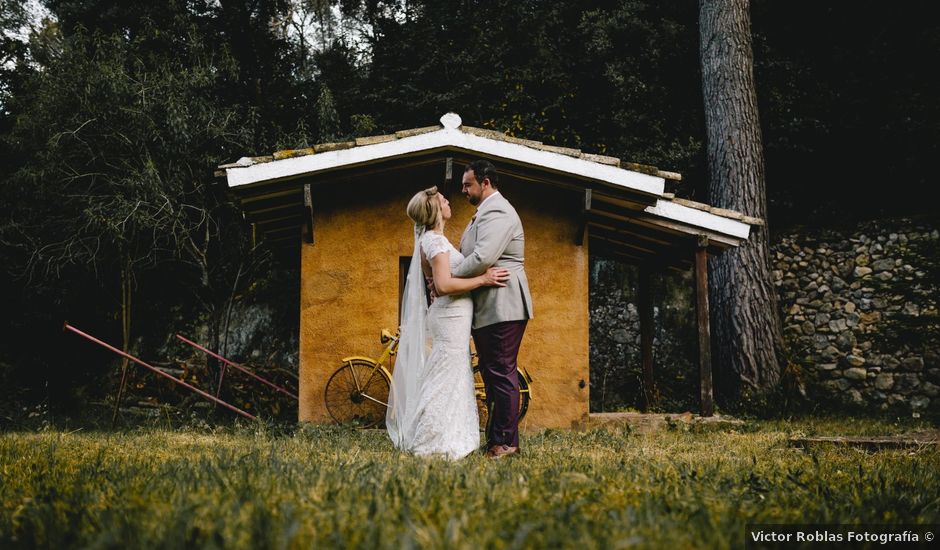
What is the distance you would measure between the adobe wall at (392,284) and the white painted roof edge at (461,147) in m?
0.81

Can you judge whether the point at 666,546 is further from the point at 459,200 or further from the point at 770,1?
the point at 770,1

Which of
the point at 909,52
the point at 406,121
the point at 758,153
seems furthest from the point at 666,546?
the point at 406,121

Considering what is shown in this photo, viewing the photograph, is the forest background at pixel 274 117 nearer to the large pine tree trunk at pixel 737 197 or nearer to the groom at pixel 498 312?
the large pine tree trunk at pixel 737 197

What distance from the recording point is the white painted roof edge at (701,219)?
754 cm

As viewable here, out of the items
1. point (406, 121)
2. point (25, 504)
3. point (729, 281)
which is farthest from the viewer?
point (406, 121)

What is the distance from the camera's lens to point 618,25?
13.7m

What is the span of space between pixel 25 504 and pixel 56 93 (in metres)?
11.3

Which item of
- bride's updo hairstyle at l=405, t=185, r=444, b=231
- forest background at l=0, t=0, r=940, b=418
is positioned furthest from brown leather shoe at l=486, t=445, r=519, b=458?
forest background at l=0, t=0, r=940, b=418

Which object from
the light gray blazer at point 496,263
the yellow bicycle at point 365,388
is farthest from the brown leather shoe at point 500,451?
the yellow bicycle at point 365,388

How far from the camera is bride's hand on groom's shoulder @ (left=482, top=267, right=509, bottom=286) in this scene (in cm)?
474

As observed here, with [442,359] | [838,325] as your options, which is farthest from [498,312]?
[838,325]

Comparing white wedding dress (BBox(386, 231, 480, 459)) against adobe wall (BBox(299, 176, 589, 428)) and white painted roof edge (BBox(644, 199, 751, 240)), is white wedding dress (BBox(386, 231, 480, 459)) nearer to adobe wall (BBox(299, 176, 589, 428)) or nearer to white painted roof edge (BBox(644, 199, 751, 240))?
adobe wall (BBox(299, 176, 589, 428))

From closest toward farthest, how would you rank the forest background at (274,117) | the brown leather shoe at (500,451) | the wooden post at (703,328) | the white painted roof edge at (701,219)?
the brown leather shoe at (500,451)
the white painted roof edge at (701,219)
the wooden post at (703,328)
the forest background at (274,117)

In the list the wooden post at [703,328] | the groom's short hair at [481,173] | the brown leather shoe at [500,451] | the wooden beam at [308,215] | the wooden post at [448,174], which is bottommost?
the brown leather shoe at [500,451]
